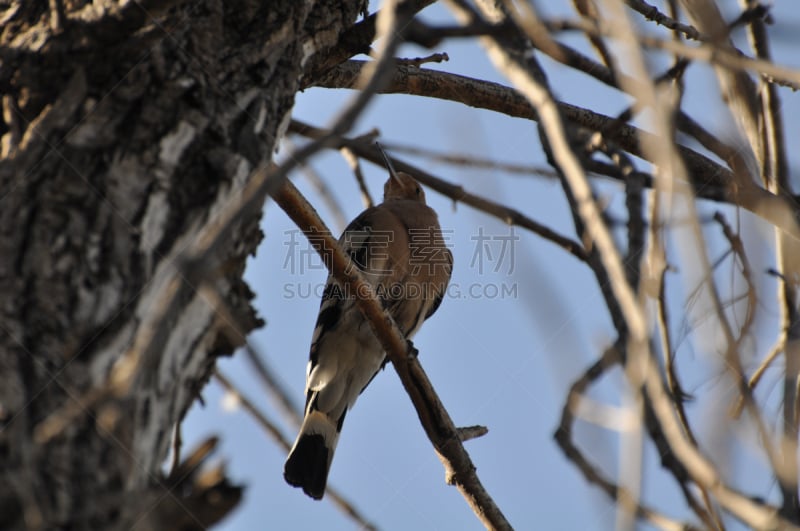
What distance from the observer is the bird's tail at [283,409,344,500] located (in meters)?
3.90

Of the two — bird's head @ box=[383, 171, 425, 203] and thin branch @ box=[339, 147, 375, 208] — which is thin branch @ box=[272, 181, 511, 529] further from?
bird's head @ box=[383, 171, 425, 203]

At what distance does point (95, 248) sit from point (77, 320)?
131mm

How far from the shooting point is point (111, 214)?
4.50 ft

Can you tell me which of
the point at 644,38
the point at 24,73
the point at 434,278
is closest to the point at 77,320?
the point at 24,73

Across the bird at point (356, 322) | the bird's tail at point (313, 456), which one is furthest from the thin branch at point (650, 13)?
the bird's tail at point (313, 456)

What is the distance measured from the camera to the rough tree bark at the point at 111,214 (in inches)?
44.9

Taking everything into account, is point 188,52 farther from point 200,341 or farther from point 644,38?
point 644,38

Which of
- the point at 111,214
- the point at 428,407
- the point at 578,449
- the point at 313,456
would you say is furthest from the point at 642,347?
the point at 313,456

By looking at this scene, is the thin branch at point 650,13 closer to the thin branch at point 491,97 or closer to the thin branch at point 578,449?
the thin branch at point 491,97

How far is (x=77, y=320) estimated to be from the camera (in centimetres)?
126

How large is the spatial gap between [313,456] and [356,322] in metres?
0.68

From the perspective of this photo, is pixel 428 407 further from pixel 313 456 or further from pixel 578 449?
A: pixel 313 456

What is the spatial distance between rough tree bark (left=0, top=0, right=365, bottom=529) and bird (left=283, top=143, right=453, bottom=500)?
2.40 m

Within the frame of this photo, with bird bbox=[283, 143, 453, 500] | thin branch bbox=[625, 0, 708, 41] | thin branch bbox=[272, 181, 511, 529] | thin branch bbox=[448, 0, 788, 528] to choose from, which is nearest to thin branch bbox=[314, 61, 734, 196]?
thin branch bbox=[625, 0, 708, 41]
